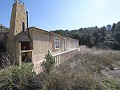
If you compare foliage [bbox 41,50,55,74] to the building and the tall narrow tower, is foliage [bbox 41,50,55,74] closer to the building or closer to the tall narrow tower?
the building

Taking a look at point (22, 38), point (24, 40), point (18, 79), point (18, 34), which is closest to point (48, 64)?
point (18, 79)

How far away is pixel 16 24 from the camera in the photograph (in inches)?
443

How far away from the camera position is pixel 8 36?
11.3 m

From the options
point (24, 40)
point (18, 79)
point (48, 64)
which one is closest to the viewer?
point (18, 79)

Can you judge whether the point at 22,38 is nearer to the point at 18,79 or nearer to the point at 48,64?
the point at 48,64

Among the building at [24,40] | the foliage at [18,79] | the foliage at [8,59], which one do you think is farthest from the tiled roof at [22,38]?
the foliage at [18,79]

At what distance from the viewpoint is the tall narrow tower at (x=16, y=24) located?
35.2ft

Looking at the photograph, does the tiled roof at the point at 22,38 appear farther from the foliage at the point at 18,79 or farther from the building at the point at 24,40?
the foliage at the point at 18,79

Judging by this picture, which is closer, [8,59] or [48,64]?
[48,64]

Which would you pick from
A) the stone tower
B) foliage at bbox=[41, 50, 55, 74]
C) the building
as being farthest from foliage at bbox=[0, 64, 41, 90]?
the stone tower

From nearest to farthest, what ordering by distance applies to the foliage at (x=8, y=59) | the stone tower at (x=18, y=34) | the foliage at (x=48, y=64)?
the foliage at (x=48, y=64) < the foliage at (x=8, y=59) < the stone tower at (x=18, y=34)

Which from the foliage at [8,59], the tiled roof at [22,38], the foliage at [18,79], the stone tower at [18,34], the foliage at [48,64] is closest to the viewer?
the foliage at [18,79]

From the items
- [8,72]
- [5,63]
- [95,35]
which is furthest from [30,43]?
[95,35]

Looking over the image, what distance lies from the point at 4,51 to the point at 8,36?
123 centimetres
